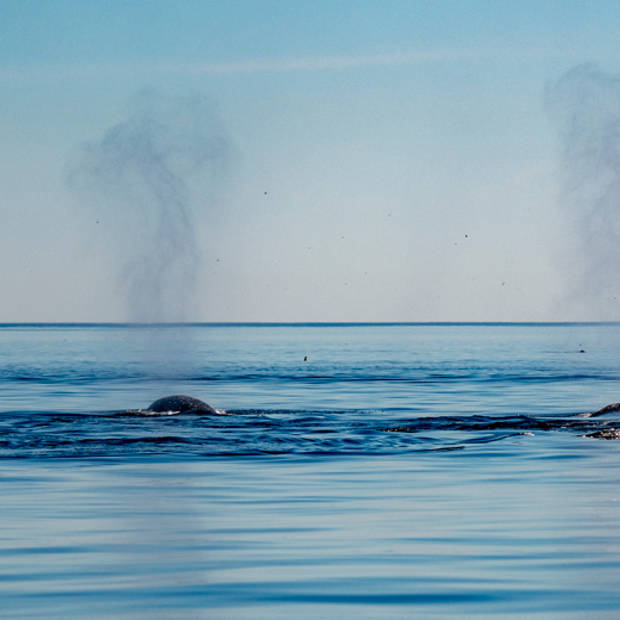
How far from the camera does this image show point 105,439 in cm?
2962

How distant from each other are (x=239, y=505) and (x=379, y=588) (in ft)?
21.0

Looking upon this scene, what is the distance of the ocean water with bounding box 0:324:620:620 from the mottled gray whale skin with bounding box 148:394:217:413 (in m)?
0.65

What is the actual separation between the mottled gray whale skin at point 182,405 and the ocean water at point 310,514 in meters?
0.65

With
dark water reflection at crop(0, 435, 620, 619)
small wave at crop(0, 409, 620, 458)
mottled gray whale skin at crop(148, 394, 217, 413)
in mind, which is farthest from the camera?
mottled gray whale skin at crop(148, 394, 217, 413)

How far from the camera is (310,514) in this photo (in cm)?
1772

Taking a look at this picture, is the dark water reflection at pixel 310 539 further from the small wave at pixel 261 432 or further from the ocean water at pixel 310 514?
the small wave at pixel 261 432

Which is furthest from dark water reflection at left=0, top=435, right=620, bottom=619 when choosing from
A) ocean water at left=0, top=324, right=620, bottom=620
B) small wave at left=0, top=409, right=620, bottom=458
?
small wave at left=0, top=409, right=620, bottom=458

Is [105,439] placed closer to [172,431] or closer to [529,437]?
[172,431]

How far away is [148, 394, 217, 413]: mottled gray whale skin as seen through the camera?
3753cm

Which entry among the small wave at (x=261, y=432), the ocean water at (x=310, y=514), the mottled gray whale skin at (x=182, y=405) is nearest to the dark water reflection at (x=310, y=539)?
the ocean water at (x=310, y=514)

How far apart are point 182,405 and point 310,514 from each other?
2020cm

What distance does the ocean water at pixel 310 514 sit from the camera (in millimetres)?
12148

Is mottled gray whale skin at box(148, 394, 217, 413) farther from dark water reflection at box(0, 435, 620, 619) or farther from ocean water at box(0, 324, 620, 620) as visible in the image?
dark water reflection at box(0, 435, 620, 619)

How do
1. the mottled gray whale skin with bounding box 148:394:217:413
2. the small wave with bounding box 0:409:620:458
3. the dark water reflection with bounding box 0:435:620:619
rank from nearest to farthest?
the dark water reflection with bounding box 0:435:620:619 → the small wave with bounding box 0:409:620:458 → the mottled gray whale skin with bounding box 148:394:217:413
